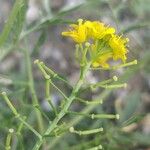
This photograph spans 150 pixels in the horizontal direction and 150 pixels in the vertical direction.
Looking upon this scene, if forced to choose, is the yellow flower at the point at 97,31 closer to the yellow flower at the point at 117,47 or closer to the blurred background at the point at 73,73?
the yellow flower at the point at 117,47

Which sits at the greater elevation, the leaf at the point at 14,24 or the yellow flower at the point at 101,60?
the leaf at the point at 14,24

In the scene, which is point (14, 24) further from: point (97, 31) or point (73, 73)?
point (73, 73)

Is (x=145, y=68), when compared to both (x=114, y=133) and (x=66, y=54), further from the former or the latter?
(x=66, y=54)

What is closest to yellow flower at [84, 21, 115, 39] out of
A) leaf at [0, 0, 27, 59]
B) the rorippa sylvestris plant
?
the rorippa sylvestris plant

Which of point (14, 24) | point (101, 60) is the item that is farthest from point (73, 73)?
point (101, 60)

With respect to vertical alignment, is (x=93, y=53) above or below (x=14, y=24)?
below

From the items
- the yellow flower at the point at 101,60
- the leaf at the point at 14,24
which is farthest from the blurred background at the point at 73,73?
the yellow flower at the point at 101,60

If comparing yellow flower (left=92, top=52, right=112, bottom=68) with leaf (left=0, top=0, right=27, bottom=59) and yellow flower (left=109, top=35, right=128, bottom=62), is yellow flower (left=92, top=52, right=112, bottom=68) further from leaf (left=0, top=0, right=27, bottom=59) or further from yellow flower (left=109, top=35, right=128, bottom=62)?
leaf (left=0, top=0, right=27, bottom=59)
